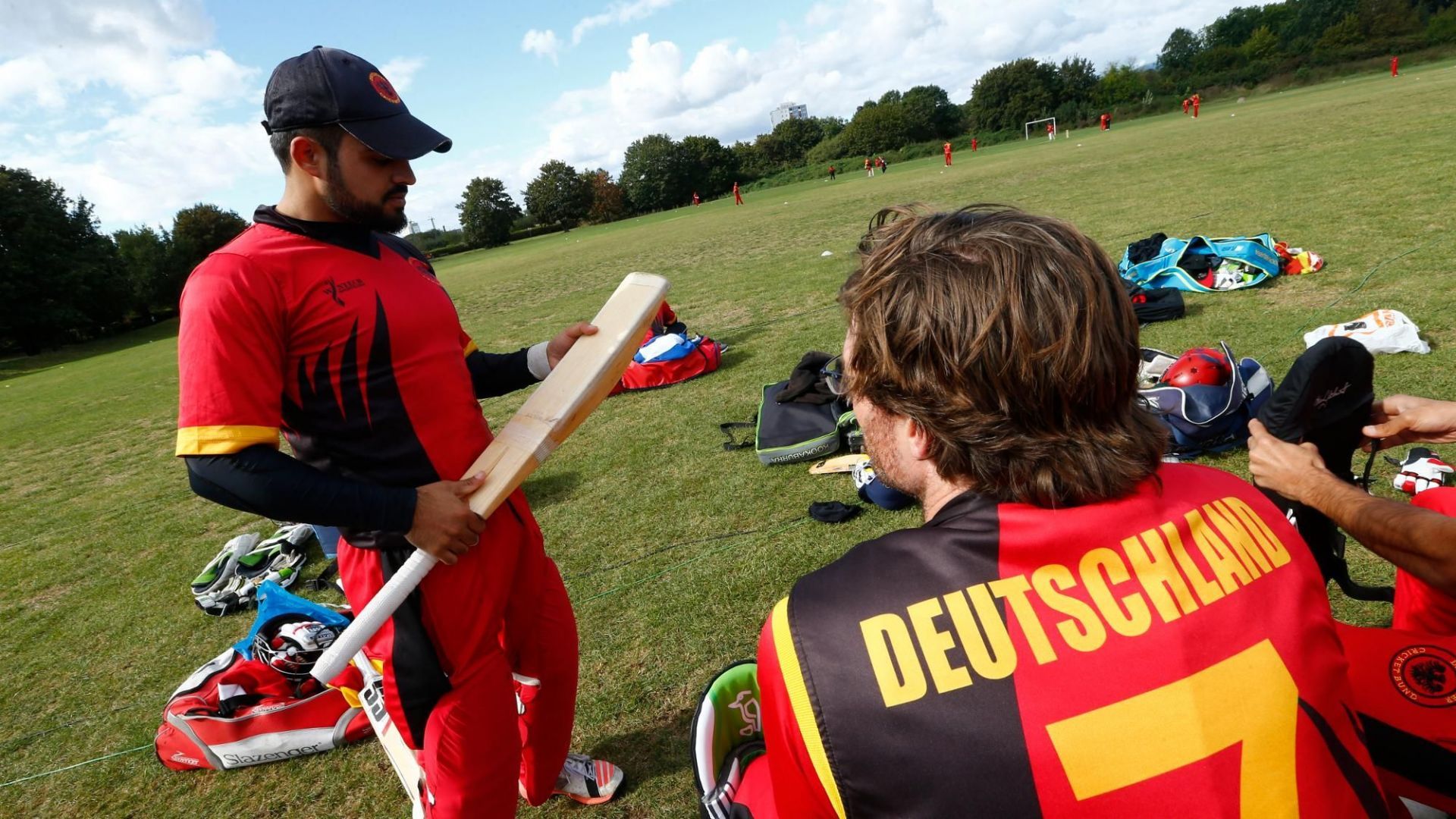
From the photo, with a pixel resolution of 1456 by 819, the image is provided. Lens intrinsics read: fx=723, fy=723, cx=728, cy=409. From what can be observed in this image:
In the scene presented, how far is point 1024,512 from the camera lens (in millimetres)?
1107

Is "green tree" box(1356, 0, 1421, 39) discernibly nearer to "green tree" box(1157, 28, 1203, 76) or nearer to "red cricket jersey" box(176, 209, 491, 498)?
"green tree" box(1157, 28, 1203, 76)

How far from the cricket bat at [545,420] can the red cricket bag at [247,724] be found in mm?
1517

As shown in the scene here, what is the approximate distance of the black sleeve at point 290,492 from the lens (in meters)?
1.65

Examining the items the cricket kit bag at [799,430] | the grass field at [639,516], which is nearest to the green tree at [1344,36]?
the grass field at [639,516]

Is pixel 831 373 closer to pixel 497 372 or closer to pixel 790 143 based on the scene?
pixel 497 372

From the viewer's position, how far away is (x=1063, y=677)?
0.97 metres

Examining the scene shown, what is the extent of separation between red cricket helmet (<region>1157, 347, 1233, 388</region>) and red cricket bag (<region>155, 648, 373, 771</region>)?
15.7 feet

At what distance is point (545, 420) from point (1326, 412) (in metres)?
2.62

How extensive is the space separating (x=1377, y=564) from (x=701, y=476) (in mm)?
3767

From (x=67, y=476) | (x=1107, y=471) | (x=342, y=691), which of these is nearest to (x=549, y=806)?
(x=342, y=691)

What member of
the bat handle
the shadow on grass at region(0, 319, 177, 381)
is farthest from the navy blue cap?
the shadow on grass at region(0, 319, 177, 381)

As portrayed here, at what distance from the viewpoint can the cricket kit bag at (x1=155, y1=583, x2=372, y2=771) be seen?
10.3 ft

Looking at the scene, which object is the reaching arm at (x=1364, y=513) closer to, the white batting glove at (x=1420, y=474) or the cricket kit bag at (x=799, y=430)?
the white batting glove at (x=1420, y=474)

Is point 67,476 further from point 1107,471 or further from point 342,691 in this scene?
point 1107,471
